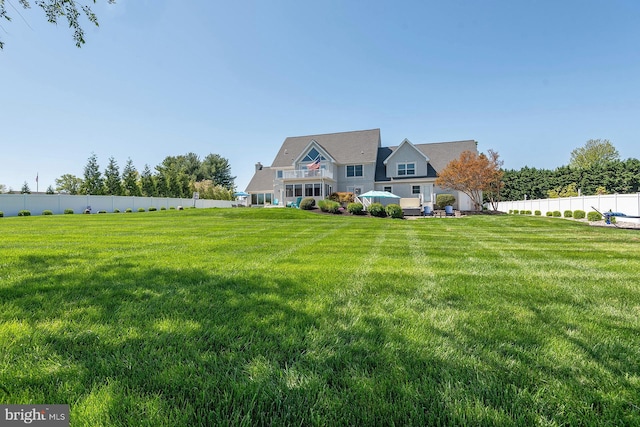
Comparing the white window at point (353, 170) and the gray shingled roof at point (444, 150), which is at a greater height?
the gray shingled roof at point (444, 150)

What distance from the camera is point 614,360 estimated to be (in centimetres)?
209

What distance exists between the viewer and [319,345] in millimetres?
2281

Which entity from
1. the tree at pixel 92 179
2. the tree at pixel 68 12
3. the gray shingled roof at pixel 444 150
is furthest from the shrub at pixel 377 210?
the tree at pixel 92 179

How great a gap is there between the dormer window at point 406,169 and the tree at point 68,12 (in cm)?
2752

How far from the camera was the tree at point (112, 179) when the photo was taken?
33.2m

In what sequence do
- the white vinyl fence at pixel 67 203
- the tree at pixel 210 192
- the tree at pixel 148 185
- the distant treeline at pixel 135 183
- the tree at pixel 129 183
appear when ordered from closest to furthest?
the white vinyl fence at pixel 67 203 → the distant treeline at pixel 135 183 → the tree at pixel 129 183 → the tree at pixel 148 185 → the tree at pixel 210 192

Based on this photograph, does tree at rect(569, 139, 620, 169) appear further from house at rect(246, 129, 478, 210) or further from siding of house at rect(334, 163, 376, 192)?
siding of house at rect(334, 163, 376, 192)

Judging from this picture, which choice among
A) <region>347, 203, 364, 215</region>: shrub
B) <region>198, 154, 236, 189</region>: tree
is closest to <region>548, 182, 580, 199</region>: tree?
<region>347, 203, 364, 215</region>: shrub

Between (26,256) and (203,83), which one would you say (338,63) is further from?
(26,256)

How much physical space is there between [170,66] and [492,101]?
78.0 ft

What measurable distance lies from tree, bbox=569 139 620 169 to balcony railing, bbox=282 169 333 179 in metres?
50.0

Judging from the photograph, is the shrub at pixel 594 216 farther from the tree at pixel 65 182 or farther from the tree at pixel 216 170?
the tree at pixel 65 182

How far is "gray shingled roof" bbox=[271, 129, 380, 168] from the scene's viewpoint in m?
31.0

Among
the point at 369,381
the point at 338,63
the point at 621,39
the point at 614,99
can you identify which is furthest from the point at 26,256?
the point at 614,99
